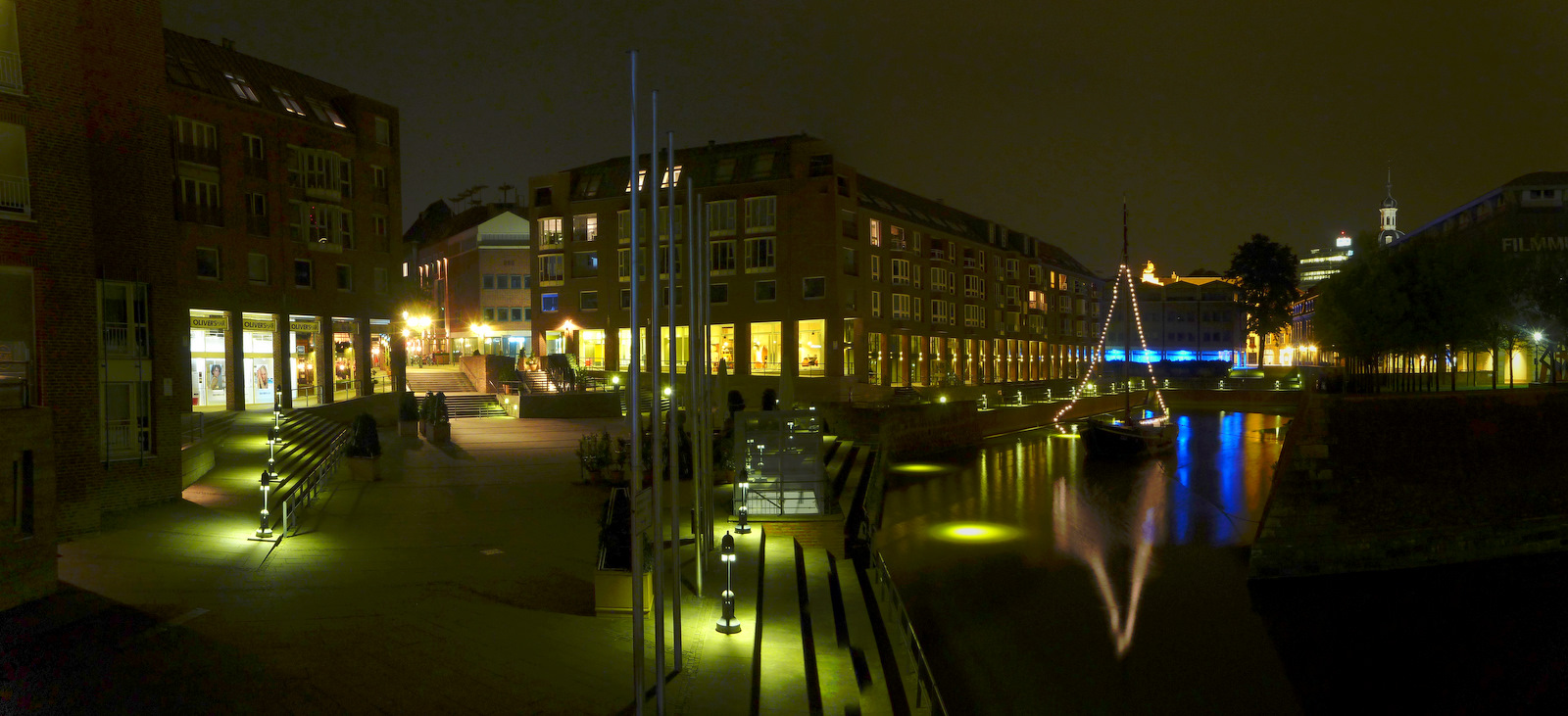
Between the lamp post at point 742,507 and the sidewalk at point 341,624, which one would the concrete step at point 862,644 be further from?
the lamp post at point 742,507

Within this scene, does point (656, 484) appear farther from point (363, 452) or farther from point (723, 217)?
point (723, 217)

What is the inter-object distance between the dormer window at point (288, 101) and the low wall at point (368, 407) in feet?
37.5

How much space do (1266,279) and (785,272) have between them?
4948 cm

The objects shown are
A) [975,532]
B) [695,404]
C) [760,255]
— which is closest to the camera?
[695,404]

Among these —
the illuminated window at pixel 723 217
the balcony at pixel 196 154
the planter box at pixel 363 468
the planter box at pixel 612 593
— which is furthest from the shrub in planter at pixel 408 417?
the illuminated window at pixel 723 217

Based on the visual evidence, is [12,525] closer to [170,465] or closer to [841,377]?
[170,465]

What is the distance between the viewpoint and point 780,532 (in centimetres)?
1631

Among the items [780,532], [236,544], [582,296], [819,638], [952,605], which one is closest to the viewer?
[819,638]

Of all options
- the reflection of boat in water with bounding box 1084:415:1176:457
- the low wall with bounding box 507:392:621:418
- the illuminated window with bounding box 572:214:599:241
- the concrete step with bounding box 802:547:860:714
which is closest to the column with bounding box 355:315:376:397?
the low wall with bounding box 507:392:621:418

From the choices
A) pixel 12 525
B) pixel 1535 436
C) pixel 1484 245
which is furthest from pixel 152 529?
pixel 1484 245

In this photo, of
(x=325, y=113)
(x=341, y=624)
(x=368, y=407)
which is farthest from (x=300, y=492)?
(x=325, y=113)

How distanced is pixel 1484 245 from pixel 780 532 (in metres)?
32.7

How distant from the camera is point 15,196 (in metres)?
14.1

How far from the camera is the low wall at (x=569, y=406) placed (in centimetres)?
3656
